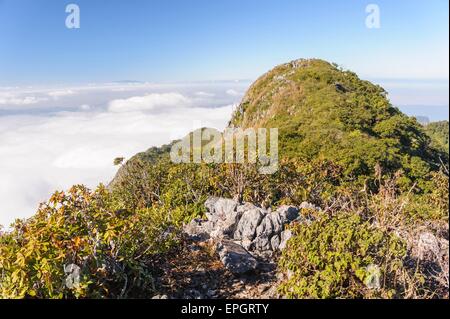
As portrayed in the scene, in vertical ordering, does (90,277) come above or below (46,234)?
below

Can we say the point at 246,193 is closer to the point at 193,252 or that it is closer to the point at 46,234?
the point at 193,252

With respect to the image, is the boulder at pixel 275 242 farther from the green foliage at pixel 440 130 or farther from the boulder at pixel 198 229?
the green foliage at pixel 440 130

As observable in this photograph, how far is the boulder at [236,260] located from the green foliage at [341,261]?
24.0 inches

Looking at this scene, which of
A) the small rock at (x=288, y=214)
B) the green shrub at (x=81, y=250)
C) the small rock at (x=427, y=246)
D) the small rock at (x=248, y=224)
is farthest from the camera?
the small rock at (x=288, y=214)

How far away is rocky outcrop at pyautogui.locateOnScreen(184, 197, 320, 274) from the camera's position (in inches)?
229

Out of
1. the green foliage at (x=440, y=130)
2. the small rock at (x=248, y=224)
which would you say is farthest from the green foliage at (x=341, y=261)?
the green foliage at (x=440, y=130)

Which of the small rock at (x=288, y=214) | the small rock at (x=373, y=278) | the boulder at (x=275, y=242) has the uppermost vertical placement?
the small rock at (x=288, y=214)

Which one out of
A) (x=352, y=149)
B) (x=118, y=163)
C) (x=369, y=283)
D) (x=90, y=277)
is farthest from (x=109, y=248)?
(x=352, y=149)

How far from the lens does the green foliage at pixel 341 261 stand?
408cm

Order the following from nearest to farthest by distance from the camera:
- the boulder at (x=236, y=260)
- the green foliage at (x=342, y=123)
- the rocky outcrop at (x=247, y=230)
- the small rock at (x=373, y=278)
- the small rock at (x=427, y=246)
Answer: the small rock at (x=373, y=278) < the small rock at (x=427, y=246) < the boulder at (x=236, y=260) < the rocky outcrop at (x=247, y=230) < the green foliage at (x=342, y=123)

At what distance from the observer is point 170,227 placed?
5.96 meters

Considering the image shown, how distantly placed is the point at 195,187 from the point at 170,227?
2.99m

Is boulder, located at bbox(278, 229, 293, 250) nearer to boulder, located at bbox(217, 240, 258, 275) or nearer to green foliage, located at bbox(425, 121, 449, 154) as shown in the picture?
boulder, located at bbox(217, 240, 258, 275)
